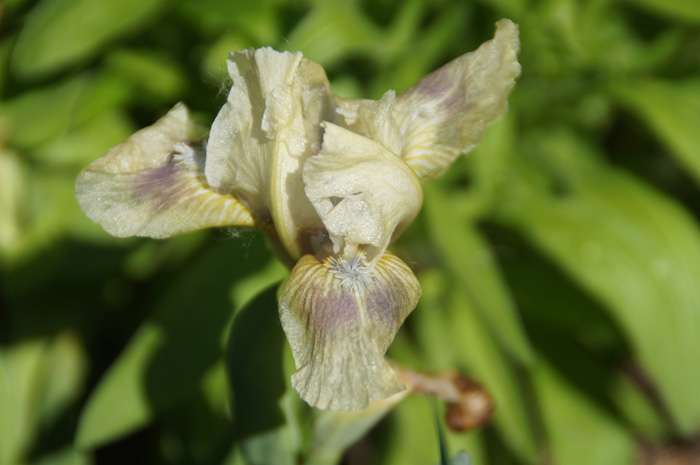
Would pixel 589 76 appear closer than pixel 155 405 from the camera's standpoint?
No

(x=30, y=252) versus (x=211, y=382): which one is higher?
(x=30, y=252)

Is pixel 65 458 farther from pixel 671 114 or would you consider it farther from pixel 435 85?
pixel 671 114

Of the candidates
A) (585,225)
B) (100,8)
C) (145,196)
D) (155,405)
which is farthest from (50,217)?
(585,225)

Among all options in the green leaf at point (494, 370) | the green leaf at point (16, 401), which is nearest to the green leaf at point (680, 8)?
the green leaf at point (494, 370)

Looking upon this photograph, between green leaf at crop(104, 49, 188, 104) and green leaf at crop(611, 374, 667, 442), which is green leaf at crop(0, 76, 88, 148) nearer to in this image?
green leaf at crop(104, 49, 188, 104)

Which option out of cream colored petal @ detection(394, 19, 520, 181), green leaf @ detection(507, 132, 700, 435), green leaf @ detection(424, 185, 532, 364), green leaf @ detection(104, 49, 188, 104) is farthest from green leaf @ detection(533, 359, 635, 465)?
green leaf @ detection(104, 49, 188, 104)

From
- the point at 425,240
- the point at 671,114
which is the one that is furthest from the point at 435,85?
the point at 671,114

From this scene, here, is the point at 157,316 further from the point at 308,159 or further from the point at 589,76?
the point at 589,76
